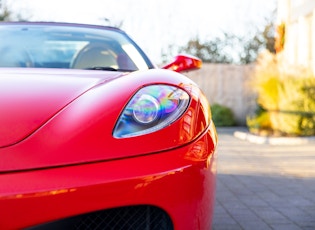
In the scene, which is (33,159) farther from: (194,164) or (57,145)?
(194,164)

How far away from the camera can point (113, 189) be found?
1.58m

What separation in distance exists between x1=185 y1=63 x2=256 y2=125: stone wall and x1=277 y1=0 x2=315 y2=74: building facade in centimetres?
189

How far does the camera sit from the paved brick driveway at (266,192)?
3604mm

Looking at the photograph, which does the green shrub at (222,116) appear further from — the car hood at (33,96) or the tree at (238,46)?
the car hood at (33,96)

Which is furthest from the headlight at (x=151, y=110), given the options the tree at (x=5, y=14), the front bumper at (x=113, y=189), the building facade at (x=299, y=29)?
the tree at (x=5, y=14)

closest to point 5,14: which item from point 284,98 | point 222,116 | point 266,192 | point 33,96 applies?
point 222,116

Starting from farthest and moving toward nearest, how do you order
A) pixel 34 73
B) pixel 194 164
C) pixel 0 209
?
1. pixel 34 73
2. pixel 194 164
3. pixel 0 209

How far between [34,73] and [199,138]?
825 mm

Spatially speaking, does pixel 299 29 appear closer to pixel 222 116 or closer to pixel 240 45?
pixel 222 116

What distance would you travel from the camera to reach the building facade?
15.6 m

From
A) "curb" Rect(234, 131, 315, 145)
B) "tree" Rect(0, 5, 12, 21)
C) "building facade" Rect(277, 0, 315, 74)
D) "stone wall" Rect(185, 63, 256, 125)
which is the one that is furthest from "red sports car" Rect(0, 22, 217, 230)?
"tree" Rect(0, 5, 12, 21)

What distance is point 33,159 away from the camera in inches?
63.2

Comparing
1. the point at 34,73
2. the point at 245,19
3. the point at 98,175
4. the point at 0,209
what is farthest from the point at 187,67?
the point at 245,19

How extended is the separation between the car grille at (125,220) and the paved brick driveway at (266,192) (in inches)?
70.6
